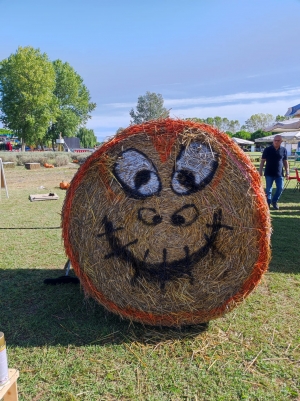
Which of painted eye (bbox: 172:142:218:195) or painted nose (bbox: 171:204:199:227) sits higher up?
painted eye (bbox: 172:142:218:195)

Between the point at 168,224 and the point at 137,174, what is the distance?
1.75 feet

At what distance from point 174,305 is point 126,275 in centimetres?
51

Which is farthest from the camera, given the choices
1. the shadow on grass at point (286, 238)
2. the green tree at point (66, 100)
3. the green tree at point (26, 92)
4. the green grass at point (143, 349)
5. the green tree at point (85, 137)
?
the green tree at point (85, 137)

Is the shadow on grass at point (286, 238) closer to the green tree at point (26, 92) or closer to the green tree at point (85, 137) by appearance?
the green tree at point (26, 92)

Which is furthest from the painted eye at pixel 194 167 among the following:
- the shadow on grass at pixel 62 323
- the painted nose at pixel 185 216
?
the shadow on grass at pixel 62 323

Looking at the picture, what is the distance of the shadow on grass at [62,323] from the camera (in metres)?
2.87

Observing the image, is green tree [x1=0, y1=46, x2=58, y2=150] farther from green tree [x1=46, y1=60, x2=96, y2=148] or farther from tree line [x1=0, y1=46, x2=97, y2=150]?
green tree [x1=46, y1=60, x2=96, y2=148]

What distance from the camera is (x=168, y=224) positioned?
9.59 ft

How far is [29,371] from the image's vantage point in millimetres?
2475

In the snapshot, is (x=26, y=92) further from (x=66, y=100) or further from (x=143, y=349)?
(x=143, y=349)

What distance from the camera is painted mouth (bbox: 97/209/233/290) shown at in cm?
288

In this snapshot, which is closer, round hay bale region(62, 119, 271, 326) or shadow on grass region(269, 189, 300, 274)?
round hay bale region(62, 119, 271, 326)

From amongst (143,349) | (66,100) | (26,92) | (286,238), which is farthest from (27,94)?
(143,349)

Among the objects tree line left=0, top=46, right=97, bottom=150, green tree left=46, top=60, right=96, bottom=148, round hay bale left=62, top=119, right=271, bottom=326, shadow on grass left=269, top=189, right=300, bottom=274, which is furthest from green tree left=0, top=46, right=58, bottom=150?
round hay bale left=62, top=119, right=271, bottom=326
